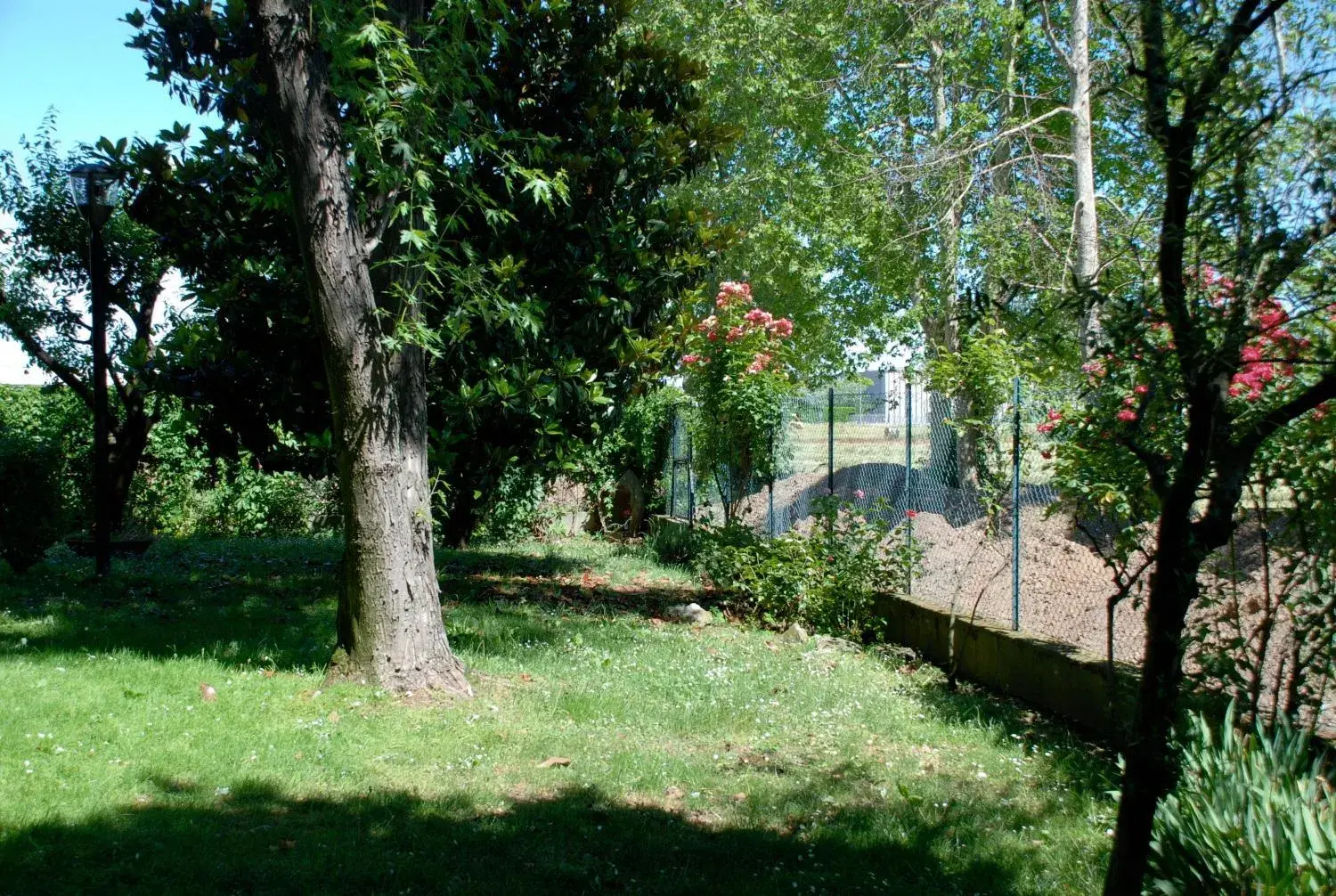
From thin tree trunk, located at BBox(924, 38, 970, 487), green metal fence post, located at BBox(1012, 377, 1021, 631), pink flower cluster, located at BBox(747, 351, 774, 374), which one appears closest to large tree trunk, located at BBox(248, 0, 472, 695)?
thin tree trunk, located at BBox(924, 38, 970, 487)

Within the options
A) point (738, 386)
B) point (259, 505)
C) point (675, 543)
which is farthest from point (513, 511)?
point (738, 386)

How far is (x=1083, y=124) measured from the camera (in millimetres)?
11516

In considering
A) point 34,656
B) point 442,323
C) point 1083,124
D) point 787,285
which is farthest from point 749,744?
point 787,285

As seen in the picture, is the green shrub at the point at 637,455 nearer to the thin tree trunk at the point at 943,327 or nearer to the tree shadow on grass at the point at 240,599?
the tree shadow on grass at the point at 240,599

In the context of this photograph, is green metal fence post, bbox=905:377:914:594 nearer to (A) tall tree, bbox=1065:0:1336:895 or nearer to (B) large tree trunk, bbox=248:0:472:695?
(B) large tree trunk, bbox=248:0:472:695

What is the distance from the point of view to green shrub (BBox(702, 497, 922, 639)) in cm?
920

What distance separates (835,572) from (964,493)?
135cm

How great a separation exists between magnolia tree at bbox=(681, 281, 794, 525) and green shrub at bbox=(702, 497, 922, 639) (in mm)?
1784

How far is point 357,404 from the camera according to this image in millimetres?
6398

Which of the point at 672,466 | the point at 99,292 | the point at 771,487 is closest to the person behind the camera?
the point at 99,292

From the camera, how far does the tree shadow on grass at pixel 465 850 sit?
3887 mm

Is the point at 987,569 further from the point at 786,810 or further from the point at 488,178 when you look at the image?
the point at 488,178

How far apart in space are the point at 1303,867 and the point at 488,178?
8234 mm

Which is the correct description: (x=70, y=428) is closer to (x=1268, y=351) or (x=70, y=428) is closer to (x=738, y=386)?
(x=738, y=386)
